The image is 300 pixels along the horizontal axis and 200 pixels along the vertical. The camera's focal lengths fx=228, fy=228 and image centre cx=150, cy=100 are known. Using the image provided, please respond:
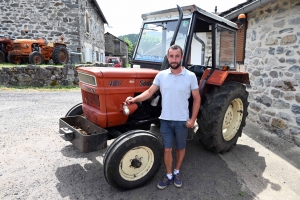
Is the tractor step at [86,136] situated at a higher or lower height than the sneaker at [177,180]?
higher

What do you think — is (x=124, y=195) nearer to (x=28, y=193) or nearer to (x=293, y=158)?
(x=28, y=193)

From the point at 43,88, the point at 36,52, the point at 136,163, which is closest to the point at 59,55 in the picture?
the point at 36,52

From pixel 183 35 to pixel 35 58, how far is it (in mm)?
8953

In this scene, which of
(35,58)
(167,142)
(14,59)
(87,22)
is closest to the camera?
(167,142)

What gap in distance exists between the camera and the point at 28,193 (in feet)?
8.21

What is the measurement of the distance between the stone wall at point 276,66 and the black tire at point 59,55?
8.44 meters

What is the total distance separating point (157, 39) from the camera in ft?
11.7

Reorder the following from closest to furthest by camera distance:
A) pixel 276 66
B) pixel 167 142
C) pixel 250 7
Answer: pixel 167 142
pixel 276 66
pixel 250 7

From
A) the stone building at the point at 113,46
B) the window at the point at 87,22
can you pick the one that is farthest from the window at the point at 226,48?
the stone building at the point at 113,46

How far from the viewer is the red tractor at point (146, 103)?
2533mm

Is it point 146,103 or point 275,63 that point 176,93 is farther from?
point 275,63

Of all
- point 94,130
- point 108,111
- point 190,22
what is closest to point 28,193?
point 94,130

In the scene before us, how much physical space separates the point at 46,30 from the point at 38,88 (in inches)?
223

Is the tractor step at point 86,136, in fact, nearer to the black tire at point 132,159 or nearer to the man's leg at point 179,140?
the black tire at point 132,159
